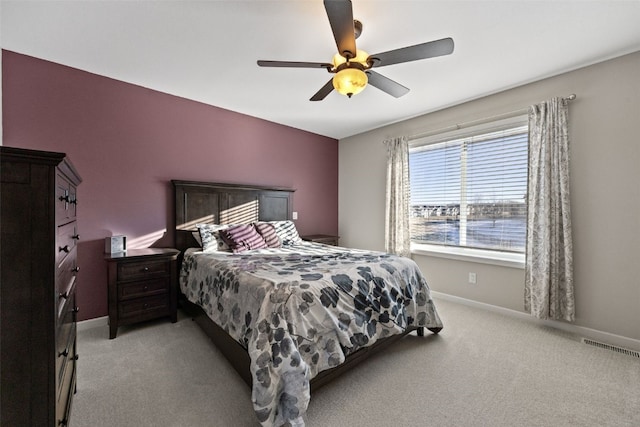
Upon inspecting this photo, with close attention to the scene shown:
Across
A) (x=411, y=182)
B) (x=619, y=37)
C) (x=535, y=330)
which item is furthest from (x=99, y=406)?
(x=619, y=37)

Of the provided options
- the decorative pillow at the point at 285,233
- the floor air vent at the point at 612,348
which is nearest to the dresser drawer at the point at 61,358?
the decorative pillow at the point at 285,233

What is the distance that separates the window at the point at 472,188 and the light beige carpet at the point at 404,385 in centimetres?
123

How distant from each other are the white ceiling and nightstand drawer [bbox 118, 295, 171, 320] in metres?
2.27

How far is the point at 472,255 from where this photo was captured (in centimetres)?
343

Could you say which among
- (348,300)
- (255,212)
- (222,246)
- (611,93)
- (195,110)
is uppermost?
(195,110)

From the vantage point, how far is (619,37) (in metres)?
2.21

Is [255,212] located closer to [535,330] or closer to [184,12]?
[184,12]

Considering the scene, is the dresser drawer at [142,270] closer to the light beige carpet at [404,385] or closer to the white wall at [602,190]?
the light beige carpet at [404,385]

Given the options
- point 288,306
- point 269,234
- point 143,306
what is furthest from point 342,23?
point 143,306

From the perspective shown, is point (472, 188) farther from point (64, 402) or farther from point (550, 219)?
point (64, 402)

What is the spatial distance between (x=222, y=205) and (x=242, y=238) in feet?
2.46

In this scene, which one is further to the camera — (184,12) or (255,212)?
(255,212)

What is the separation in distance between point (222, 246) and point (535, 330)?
11.1 ft

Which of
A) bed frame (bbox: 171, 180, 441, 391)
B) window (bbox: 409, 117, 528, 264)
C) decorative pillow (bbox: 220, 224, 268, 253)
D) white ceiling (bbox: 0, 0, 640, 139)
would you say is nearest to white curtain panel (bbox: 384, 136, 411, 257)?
window (bbox: 409, 117, 528, 264)
